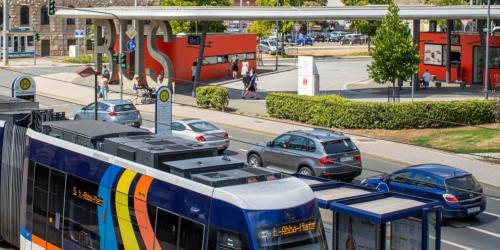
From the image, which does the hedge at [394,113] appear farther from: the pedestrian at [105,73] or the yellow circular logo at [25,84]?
the pedestrian at [105,73]

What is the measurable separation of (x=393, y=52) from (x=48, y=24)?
5602 centimetres

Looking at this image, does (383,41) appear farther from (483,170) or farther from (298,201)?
(298,201)

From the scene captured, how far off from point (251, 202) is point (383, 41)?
102 feet

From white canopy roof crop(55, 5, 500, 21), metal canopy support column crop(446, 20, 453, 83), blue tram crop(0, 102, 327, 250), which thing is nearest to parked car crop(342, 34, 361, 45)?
metal canopy support column crop(446, 20, 453, 83)

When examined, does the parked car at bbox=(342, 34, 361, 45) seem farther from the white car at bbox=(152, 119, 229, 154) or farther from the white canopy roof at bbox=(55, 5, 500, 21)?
the white car at bbox=(152, 119, 229, 154)

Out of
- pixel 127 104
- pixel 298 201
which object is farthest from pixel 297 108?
pixel 298 201

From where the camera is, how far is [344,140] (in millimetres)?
25531

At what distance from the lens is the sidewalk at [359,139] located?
94.0 ft

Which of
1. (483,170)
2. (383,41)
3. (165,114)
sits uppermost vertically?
(383,41)

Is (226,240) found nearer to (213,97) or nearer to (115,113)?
(115,113)

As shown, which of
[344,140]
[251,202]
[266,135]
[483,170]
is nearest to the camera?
[251,202]

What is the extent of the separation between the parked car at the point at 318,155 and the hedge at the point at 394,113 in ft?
32.7

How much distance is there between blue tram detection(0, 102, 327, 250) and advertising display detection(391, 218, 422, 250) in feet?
5.87

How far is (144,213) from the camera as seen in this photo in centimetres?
1245
